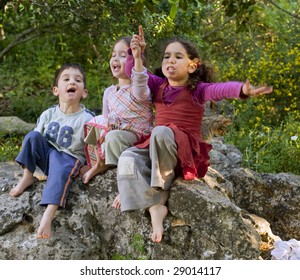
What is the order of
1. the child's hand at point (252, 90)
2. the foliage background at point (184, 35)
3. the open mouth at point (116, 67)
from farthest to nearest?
the foliage background at point (184, 35) → the open mouth at point (116, 67) → the child's hand at point (252, 90)

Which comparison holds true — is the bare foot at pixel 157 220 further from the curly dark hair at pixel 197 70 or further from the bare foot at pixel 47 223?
the curly dark hair at pixel 197 70

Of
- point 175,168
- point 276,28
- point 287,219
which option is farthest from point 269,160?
point 276,28

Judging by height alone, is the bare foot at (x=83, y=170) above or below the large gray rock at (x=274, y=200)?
above

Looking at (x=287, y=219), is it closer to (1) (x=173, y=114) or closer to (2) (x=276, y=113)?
(1) (x=173, y=114)

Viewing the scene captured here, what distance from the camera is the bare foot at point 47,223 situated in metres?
3.50

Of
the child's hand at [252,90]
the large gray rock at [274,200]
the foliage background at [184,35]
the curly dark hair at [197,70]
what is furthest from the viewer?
the foliage background at [184,35]

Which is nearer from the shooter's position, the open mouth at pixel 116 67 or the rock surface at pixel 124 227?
the rock surface at pixel 124 227

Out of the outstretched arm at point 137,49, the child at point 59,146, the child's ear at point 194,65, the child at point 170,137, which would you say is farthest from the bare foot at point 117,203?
the child's ear at point 194,65

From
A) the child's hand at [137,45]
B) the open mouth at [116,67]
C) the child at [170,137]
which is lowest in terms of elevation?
the child at [170,137]

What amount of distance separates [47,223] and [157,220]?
0.66m

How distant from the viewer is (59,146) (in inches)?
150

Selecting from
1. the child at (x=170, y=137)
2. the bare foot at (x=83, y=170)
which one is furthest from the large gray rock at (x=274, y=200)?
the bare foot at (x=83, y=170)

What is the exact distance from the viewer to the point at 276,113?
22.7ft

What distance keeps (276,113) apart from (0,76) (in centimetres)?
390
